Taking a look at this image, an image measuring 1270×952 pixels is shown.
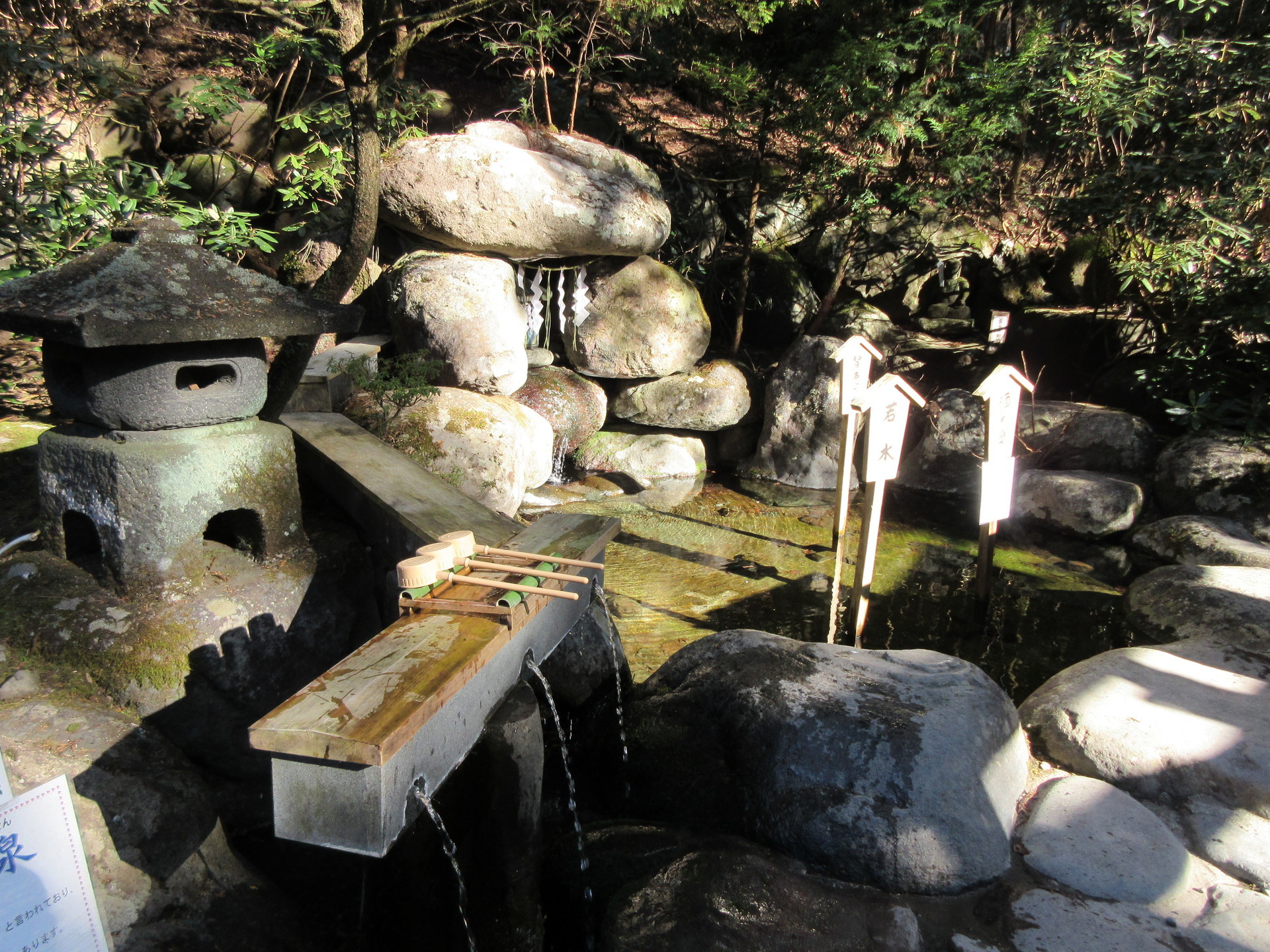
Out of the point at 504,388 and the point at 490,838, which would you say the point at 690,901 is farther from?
the point at 504,388

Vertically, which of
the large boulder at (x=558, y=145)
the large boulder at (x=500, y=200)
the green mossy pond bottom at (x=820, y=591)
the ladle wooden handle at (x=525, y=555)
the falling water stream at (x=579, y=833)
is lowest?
the green mossy pond bottom at (x=820, y=591)

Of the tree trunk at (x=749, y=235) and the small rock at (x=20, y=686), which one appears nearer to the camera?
the small rock at (x=20, y=686)

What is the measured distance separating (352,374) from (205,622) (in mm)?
3513

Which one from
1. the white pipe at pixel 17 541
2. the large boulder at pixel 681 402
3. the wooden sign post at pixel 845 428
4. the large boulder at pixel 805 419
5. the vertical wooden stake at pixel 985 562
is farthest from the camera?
the large boulder at pixel 681 402

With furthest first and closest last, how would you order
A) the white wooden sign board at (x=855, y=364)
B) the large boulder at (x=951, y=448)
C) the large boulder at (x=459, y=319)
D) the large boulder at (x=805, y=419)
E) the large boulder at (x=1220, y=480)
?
the large boulder at (x=805, y=419)
the large boulder at (x=951, y=448)
the large boulder at (x=459, y=319)
the large boulder at (x=1220, y=480)
the white wooden sign board at (x=855, y=364)

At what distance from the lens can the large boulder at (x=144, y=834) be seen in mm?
2383

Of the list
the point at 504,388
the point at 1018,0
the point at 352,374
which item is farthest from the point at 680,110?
the point at 352,374

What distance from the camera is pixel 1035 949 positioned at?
2551 mm

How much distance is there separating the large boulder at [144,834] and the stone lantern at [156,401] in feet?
1.85

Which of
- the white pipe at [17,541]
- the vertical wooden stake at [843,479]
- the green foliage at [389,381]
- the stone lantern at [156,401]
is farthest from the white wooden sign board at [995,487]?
the white pipe at [17,541]

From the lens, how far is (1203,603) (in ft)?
18.2

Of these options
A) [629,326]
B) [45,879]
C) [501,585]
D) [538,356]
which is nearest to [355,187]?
[501,585]

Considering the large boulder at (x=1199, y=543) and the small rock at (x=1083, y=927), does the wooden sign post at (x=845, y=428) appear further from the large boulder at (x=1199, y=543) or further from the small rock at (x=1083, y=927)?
the large boulder at (x=1199, y=543)

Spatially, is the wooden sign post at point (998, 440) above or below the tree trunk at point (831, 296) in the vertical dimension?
below
